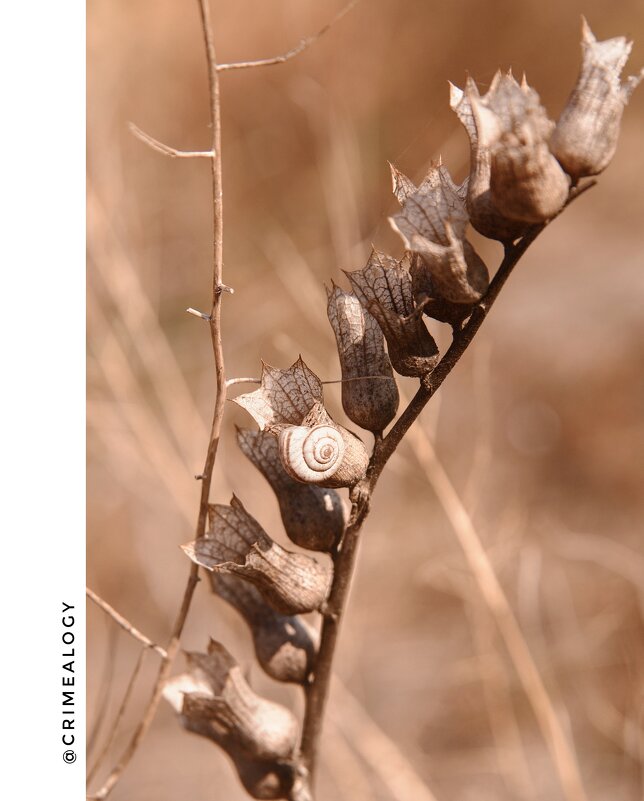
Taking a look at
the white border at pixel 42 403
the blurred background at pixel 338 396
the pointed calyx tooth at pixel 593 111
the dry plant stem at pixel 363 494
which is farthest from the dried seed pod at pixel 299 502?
the blurred background at pixel 338 396

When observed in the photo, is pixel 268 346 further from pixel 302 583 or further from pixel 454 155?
pixel 302 583

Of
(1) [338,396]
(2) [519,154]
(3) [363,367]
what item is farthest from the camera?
(1) [338,396]

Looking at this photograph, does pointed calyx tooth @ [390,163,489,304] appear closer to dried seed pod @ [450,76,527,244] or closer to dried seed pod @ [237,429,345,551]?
dried seed pod @ [450,76,527,244]

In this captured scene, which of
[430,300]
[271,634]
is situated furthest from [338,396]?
[430,300]

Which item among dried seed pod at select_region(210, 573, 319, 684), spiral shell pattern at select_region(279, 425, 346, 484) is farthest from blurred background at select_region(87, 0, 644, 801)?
spiral shell pattern at select_region(279, 425, 346, 484)

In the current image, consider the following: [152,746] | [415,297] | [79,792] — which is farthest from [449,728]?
[415,297]

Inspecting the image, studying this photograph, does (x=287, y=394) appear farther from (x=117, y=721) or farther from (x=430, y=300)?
(x=117, y=721)
